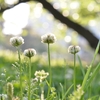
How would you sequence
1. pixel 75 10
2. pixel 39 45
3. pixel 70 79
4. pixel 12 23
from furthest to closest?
pixel 39 45 < pixel 75 10 < pixel 12 23 < pixel 70 79

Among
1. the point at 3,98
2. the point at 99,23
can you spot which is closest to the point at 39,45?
the point at 99,23

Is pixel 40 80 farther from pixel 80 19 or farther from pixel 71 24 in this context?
pixel 80 19

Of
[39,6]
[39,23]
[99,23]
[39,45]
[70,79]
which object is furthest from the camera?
[39,45]

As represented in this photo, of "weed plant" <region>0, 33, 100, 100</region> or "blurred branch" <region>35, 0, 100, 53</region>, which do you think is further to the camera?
"blurred branch" <region>35, 0, 100, 53</region>

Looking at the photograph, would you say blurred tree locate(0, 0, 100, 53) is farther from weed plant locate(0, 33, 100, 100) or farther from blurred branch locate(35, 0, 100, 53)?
weed plant locate(0, 33, 100, 100)

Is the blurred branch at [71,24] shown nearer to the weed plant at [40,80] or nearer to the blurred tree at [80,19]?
the blurred tree at [80,19]

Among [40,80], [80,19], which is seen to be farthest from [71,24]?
[40,80]

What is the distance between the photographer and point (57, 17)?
18.3 ft

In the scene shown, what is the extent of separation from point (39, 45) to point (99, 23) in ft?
47.4

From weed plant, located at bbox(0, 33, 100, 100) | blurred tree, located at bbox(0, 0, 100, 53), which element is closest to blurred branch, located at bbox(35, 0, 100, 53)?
blurred tree, located at bbox(0, 0, 100, 53)

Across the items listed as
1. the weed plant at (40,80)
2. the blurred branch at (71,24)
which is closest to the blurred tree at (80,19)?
the blurred branch at (71,24)

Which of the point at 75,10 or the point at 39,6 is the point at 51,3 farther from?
the point at 75,10

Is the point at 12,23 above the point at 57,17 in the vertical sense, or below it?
below

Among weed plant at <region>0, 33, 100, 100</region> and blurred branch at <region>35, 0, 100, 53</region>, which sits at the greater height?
blurred branch at <region>35, 0, 100, 53</region>
